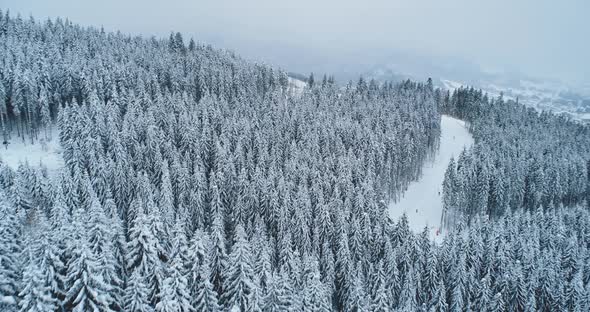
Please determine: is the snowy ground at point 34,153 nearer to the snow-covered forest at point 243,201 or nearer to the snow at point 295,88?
the snow-covered forest at point 243,201

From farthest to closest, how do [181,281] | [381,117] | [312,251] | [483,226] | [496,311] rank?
[381,117] < [483,226] < [312,251] < [496,311] < [181,281]

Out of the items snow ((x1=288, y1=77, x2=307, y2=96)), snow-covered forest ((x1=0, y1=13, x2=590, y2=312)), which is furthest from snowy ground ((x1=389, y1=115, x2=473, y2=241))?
snow ((x1=288, y1=77, x2=307, y2=96))

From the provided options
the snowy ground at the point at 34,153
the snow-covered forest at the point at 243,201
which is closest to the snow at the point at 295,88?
the snow-covered forest at the point at 243,201

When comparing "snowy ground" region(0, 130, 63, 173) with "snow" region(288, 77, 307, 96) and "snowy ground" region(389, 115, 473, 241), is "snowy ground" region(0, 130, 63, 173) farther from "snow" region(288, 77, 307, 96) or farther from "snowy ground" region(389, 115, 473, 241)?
"snow" region(288, 77, 307, 96)

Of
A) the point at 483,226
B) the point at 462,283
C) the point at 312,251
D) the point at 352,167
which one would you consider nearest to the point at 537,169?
the point at 483,226

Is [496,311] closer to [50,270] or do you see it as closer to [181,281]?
[181,281]

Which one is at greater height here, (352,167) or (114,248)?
(114,248)

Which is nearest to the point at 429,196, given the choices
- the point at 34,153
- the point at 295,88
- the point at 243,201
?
the point at 243,201
